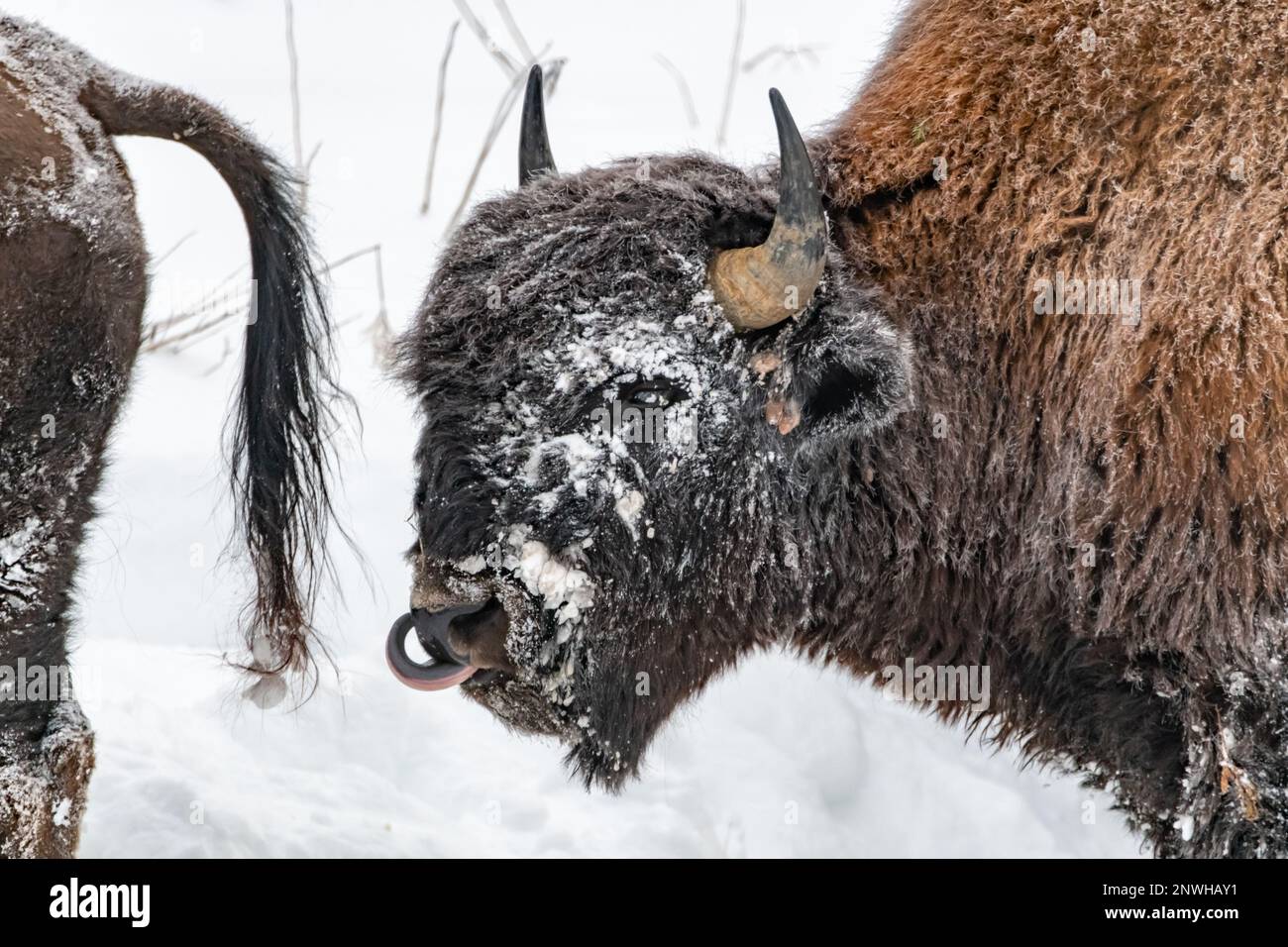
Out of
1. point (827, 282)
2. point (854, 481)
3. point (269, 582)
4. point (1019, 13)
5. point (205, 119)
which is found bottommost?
point (269, 582)

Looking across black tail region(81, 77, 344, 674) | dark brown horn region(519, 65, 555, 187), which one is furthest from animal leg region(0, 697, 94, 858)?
dark brown horn region(519, 65, 555, 187)

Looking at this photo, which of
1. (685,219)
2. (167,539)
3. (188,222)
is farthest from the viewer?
(188,222)

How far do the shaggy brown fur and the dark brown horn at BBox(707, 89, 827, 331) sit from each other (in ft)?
0.95

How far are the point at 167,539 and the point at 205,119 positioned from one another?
2.31 meters

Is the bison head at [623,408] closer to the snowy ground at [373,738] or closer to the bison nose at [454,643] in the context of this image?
the bison nose at [454,643]

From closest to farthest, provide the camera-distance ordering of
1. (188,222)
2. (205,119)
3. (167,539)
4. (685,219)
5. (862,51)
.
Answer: (685,219) < (205,119) < (167,539) < (188,222) < (862,51)

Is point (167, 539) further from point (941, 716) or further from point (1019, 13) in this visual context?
point (1019, 13)

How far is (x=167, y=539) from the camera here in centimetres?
498

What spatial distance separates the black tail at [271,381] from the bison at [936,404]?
1.39ft

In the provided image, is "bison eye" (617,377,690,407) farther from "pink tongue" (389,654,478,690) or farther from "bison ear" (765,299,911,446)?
"pink tongue" (389,654,478,690)

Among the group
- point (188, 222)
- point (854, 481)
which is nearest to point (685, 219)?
point (854, 481)

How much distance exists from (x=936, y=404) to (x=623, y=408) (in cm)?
72

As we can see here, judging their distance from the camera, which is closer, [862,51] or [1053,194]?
[1053,194]

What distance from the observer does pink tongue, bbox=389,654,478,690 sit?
2.75 metres
